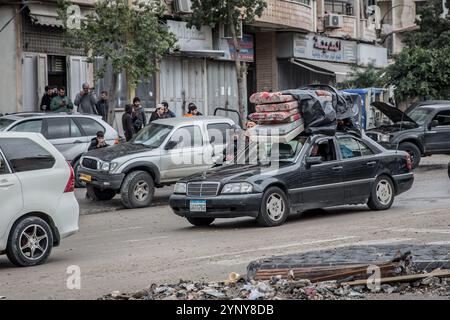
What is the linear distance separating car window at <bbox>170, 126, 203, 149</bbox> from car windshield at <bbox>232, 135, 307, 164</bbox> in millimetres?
4091

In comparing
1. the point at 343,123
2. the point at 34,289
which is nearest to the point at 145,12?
the point at 343,123

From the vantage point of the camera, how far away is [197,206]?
1513cm

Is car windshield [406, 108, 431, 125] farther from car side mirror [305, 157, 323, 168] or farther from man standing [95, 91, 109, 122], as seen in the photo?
car side mirror [305, 157, 323, 168]

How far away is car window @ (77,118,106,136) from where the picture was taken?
2198 centimetres

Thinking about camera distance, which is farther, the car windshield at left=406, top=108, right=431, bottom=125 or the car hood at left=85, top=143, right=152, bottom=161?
the car windshield at left=406, top=108, right=431, bottom=125

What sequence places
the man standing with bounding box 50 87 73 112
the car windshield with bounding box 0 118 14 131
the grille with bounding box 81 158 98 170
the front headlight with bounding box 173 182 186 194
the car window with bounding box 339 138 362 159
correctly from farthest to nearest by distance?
the man standing with bounding box 50 87 73 112
the car windshield with bounding box 0 118 14 131
the grille with bounding box 81 158 98 170
the car window with bounding box 339 138 362 159
the front headlight with bounding box 173 182 186 194

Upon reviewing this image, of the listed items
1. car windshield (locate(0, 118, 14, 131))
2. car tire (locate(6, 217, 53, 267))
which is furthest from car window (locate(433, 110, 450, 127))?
car tire (locate(6, 217, 53, 267))

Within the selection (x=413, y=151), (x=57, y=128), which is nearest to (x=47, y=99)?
(x=57, y=128)

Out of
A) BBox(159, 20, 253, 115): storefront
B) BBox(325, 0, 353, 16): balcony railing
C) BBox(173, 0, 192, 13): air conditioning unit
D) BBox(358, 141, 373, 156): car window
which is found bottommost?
BBox(358, 141, 373, 156): car window

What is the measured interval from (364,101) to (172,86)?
6917 mm

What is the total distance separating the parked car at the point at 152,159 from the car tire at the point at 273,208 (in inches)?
193

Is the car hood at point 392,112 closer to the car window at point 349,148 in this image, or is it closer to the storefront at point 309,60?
the car window at point 349,148

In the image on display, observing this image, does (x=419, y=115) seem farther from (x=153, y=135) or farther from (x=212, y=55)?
(x=153, y=135)
